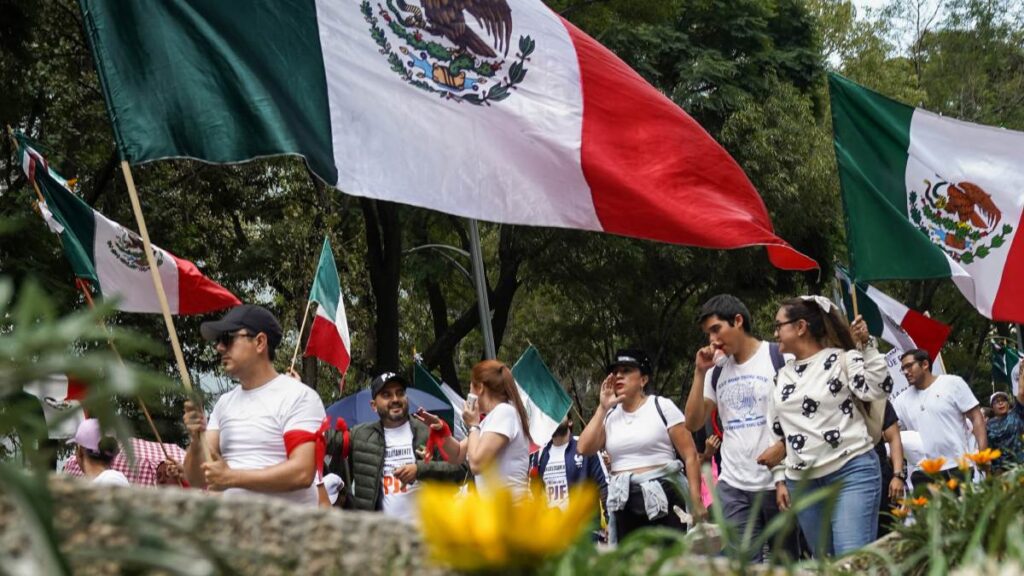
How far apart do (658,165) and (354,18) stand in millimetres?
1561

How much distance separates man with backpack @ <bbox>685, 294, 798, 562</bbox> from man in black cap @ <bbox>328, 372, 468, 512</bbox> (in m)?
1.74

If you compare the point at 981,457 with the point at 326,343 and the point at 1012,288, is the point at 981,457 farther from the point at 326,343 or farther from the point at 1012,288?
the point at 326,343

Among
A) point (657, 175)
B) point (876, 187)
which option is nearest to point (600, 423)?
point (657, 175)

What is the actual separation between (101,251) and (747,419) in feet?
14.4

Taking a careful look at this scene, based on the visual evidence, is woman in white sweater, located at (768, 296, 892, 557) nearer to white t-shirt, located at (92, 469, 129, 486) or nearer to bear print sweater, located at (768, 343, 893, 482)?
bear print sweater, located at (768, 343, 893, 482)

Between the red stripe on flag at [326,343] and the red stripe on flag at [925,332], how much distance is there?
241 inches

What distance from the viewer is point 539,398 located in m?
14.3

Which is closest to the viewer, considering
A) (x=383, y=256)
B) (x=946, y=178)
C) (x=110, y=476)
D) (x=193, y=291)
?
(x=110, y=476)

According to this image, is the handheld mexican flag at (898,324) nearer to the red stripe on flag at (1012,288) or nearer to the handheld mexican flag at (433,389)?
the handheld mexican flag at (433,389)

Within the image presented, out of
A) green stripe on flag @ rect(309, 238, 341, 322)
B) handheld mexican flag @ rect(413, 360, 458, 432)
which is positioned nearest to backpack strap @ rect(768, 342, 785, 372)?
green stripe on flag @ rect(309, 238, 341, 322)

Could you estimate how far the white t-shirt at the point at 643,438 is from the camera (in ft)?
24.9

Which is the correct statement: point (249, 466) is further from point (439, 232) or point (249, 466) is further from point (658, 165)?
point (439, 232)

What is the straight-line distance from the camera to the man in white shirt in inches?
404

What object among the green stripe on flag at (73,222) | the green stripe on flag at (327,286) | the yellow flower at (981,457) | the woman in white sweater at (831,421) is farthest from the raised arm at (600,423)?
the green stripe on flag at (327,286)
